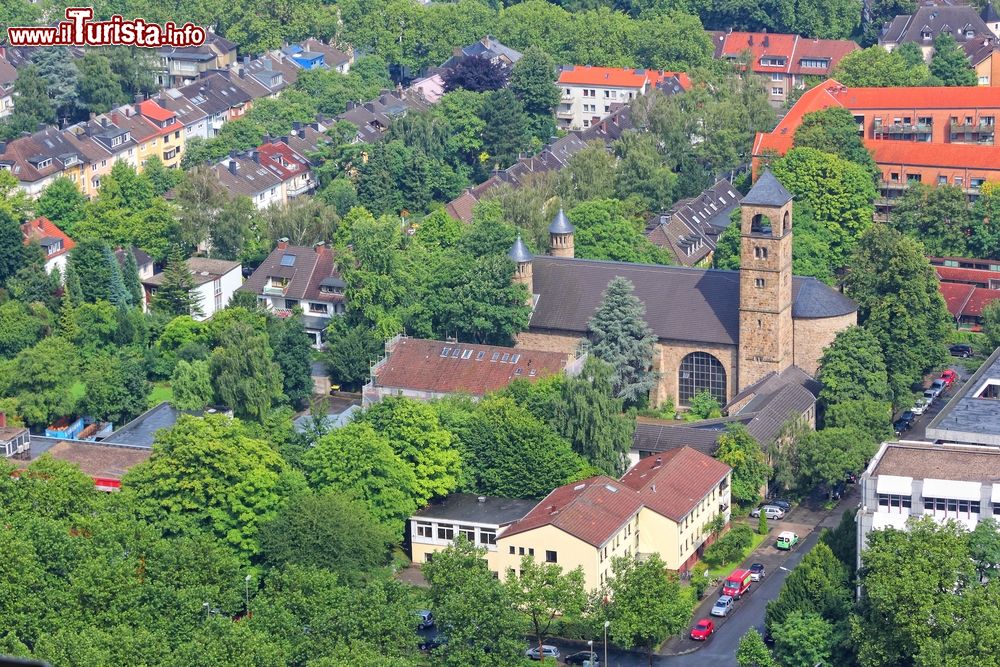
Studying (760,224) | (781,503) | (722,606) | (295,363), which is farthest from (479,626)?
(760,224)

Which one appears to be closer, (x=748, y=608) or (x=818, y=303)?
(x=748, y=608)

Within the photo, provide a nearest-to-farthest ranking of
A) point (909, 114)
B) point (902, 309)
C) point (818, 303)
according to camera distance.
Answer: point (818, 303), point (902, 309), point (909, 114)

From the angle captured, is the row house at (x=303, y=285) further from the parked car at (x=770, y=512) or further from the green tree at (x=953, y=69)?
the green tree at (x=953, y=69)

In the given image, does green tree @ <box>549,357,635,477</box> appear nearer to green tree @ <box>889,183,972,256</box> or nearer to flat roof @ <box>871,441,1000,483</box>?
flat roof @ <box>871,441,1000,483</box>

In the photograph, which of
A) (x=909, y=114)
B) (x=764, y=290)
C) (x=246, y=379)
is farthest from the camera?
(x=909, y=114)

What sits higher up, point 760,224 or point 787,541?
point 760,224

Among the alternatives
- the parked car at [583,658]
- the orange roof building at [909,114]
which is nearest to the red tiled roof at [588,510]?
the parked car at [583,658]

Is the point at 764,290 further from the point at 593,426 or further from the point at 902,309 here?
the point at 593,426
